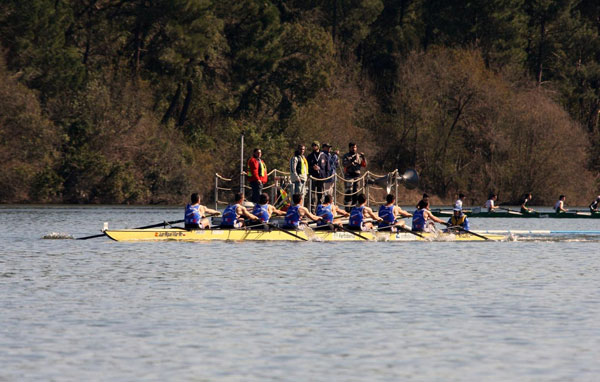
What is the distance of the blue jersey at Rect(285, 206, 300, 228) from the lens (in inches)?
1292

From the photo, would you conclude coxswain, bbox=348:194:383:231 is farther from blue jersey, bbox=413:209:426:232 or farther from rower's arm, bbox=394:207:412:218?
blue jersey, bbox=413:209:426:232

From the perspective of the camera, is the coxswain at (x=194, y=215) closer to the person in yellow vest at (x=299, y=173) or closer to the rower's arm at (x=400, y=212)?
the person in yellow vest at (x=299, y=173)

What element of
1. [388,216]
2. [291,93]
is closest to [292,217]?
[388,216]

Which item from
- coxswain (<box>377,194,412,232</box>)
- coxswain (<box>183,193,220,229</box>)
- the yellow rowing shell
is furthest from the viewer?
coxswain (<box>377,194,412,232</box>)

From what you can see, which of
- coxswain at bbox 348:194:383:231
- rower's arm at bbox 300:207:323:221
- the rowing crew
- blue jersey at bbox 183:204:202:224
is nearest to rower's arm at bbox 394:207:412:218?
the rowing crew

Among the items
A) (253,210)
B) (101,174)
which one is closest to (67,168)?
(101,174)

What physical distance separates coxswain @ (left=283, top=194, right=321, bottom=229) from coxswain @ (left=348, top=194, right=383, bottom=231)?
1113 millimetres

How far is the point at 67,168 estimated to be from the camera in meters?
65.8

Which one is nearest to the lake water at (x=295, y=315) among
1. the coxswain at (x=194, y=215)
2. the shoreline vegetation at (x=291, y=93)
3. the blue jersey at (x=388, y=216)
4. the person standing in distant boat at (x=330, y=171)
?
the coxswain at (x=194, y=215)

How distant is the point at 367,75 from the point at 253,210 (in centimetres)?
4978

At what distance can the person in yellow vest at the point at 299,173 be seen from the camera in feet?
112

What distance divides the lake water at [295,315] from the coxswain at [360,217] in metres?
1.28

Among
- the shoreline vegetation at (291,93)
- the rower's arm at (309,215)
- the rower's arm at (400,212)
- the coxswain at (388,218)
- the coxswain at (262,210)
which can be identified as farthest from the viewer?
the shoreline vegetation at (291,93)

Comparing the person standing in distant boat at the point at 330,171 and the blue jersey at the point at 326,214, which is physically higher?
the person standing in distant boat at the point at 330,171
